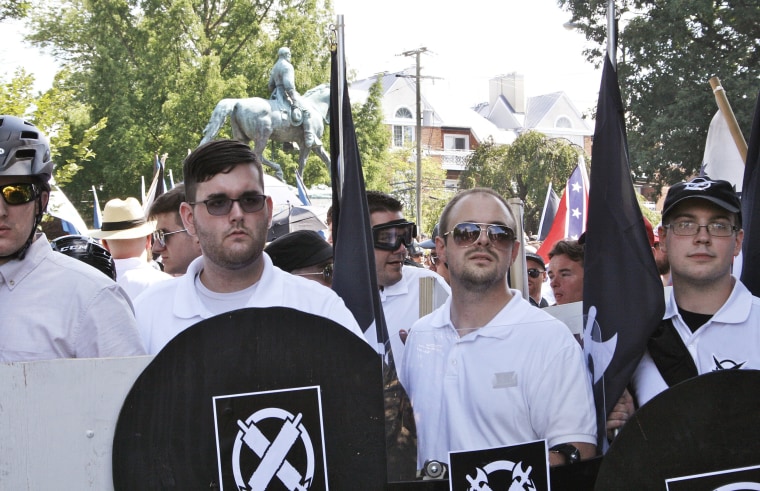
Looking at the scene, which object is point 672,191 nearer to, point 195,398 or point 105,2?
point 195,398

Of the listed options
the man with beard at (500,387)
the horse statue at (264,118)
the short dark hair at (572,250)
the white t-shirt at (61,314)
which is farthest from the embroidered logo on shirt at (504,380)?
the horse statue at (264,118)

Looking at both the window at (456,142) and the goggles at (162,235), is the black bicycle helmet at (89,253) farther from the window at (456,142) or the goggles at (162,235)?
the window at (456,142)

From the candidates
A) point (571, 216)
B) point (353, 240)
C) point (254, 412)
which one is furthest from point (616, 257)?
point (571, 216)

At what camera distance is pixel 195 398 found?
2143 millimetres

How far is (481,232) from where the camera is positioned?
2.97 m

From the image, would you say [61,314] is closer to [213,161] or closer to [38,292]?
[38,292]

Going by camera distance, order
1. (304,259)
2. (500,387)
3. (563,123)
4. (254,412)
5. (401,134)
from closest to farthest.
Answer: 1. (254,412)
2. (500,387)
3. (304,259)
4. (401,134)
5. (563,123)

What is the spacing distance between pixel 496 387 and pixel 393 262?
206 centimetres

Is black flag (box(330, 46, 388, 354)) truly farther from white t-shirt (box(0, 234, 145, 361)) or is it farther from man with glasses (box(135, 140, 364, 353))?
white t-shirt (box(0, 234, 145, 361))

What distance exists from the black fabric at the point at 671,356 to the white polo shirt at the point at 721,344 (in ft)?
0.05

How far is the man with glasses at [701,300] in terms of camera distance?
2.78 m

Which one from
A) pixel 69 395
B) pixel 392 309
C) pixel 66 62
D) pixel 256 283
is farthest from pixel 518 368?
pixel 66 62

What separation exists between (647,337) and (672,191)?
0.56m

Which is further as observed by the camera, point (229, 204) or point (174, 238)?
point (174, 238)
